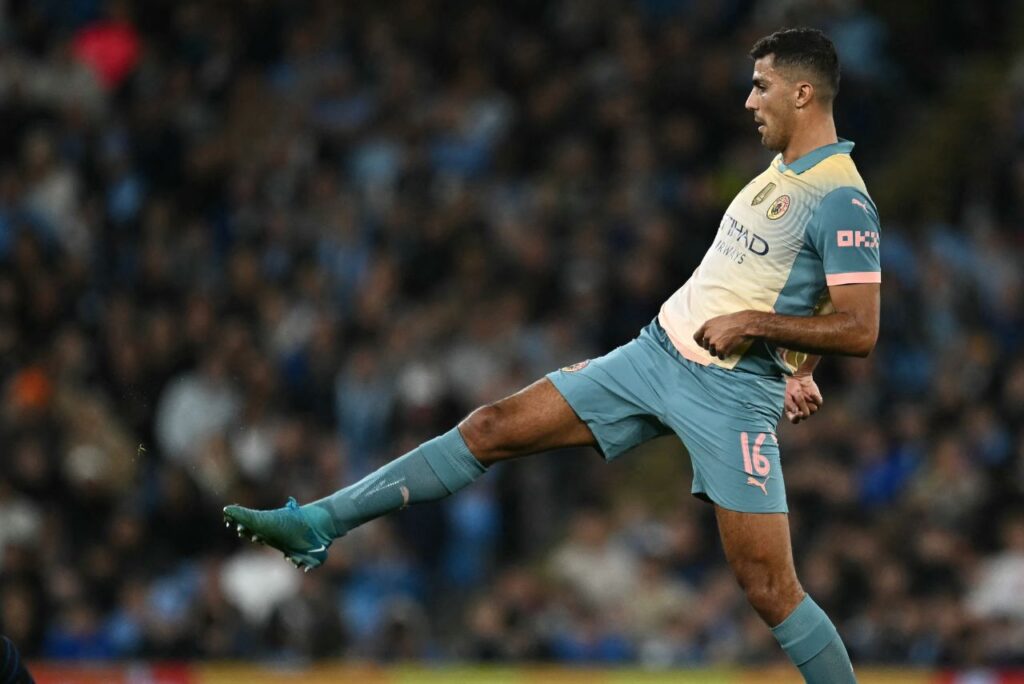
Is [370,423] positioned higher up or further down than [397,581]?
higher up

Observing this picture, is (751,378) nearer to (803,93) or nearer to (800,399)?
(800,399)

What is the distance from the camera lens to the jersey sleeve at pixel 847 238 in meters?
5.78

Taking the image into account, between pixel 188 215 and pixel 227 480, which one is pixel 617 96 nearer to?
pixel 188 215

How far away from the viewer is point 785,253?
5965mm

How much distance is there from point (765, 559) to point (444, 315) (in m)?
6.74

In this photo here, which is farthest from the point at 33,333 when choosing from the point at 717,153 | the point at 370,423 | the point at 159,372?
the point at 717,153

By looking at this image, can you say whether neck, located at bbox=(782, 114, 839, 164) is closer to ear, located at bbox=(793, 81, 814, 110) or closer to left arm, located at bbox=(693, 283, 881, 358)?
ear, located at bbox=(793, 81, 814, 110)

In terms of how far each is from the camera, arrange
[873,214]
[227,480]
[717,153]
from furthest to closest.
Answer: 1. [717,153]
2. [227,480]
3. [873,214]

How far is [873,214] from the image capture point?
5.89 m

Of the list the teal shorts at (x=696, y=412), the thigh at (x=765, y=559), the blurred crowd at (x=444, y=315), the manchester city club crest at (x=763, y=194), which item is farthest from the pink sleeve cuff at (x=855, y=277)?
the blurred crowd at (x=444, y=315)

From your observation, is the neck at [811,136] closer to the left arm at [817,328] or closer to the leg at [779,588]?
the left arm at [817,328]

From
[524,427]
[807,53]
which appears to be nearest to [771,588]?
[524,427]

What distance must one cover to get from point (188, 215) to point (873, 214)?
332 inches

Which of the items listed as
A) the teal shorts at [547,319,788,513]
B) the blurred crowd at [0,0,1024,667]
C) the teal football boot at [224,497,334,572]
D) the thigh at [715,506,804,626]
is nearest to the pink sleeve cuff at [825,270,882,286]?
the teal shorts at [547,319,788,513]
